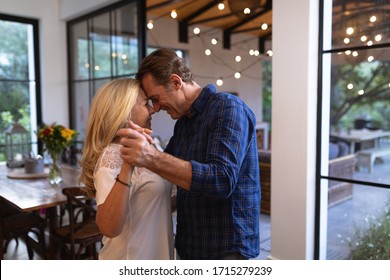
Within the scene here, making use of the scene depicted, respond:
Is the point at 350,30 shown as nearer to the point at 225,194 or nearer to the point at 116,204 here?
the point at 225,194

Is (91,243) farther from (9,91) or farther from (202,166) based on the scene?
(9,91)

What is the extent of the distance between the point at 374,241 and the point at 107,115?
2.22 m

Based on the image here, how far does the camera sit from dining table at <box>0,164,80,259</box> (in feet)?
8.22

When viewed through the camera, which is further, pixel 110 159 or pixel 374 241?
pixel 374 241

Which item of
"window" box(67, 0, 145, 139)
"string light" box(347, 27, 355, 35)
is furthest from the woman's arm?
"window" box(67, 0, 145, 139)

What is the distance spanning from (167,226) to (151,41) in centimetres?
606

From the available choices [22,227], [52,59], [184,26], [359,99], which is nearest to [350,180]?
[22,227]

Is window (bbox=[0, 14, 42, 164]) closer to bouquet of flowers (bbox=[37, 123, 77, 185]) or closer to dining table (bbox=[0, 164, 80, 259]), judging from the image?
dining table (bbox=[0, 164, 80, 259])

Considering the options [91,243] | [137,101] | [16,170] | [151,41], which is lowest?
[91,243]

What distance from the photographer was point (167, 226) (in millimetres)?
1361

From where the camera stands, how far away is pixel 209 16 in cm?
698

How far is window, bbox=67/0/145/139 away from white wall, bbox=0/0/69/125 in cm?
11

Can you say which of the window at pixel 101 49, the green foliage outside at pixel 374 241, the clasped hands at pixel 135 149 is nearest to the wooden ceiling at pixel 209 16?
the window at pixel 101 49
